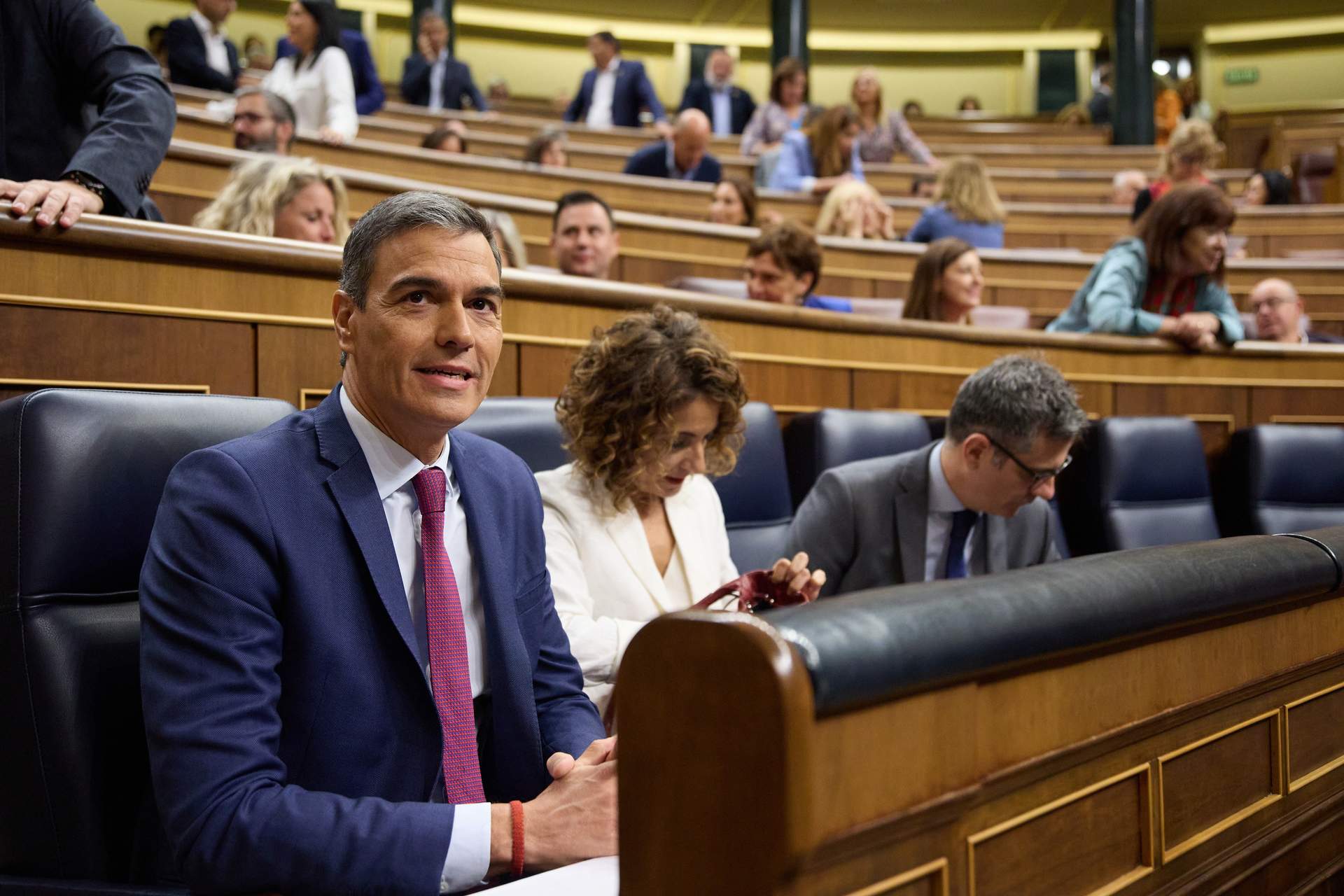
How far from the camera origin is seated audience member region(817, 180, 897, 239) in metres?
2.47

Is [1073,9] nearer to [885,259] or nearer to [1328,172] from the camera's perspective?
[1328,172]

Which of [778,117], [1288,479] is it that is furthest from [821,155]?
[1288,479]

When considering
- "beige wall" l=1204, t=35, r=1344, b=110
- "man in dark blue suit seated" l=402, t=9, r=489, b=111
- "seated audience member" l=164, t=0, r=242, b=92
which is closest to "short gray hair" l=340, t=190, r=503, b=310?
"seated audience member" l=164, t=0, r=242, b=92

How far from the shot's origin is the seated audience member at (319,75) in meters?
2.19

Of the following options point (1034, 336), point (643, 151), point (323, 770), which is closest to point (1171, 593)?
point (323, 770)

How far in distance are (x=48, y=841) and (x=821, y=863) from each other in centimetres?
42

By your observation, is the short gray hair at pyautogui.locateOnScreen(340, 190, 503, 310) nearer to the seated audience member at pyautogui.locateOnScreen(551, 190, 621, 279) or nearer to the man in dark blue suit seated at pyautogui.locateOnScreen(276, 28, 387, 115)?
A: the seated audience member at pyautogui.locateOnScreen(551, 190, 621, 279)

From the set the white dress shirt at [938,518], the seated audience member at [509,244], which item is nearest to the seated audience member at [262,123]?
the seated audience member at [509,244]

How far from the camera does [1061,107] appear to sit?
656cm

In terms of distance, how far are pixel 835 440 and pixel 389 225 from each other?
741 millimetres

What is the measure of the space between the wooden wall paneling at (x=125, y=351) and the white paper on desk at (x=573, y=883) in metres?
0.58

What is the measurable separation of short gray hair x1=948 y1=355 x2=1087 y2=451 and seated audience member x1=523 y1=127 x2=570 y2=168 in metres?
1.78

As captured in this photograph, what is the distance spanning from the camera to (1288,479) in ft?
4.92

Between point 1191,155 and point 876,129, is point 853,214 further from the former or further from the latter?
point 876,129
